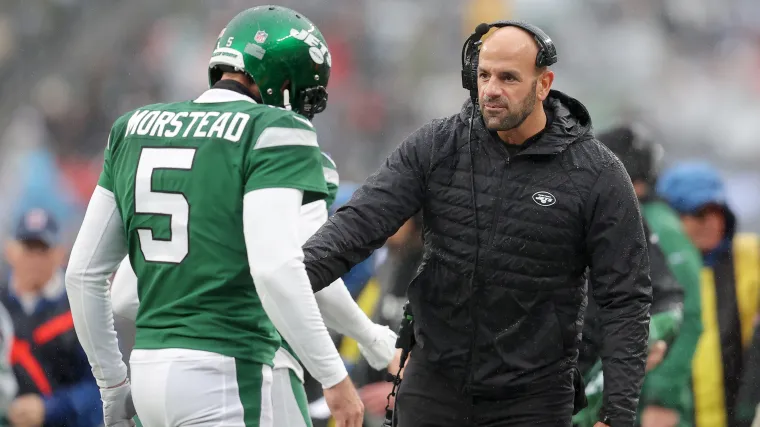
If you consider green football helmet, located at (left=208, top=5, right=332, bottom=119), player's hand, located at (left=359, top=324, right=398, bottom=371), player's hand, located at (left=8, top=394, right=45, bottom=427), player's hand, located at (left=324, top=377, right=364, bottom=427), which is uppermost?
green football helmet, located at (left=208, top=5, right=332, bottom=119)

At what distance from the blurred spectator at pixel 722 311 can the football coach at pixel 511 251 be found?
2219 millimetres

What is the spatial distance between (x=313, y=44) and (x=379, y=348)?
1.14 m

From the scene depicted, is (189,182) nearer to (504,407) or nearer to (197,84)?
(504,407)

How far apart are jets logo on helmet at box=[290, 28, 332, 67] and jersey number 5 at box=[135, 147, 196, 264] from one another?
0.52 m

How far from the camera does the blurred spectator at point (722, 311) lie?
5363 millimetres

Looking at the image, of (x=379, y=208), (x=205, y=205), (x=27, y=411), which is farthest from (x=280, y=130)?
(x=27, y=411)

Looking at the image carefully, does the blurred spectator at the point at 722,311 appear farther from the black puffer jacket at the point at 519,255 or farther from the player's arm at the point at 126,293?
the player's arm at the point at 126,293

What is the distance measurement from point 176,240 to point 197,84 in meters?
7.49

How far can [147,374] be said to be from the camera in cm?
282

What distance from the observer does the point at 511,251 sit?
3.24 meters

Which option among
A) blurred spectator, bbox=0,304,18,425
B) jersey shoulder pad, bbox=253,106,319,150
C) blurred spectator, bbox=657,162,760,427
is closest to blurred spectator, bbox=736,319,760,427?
blurred spectator, bbox=657,162,760,427

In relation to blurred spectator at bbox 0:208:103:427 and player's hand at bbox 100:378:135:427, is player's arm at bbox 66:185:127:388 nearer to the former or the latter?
player's hand at bbox 100:378:135:427

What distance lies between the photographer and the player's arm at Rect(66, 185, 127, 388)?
9.86 ft

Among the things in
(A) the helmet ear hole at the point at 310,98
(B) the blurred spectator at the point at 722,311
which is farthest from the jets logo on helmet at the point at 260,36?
(B) the blurred spectator at the point at 722,311
